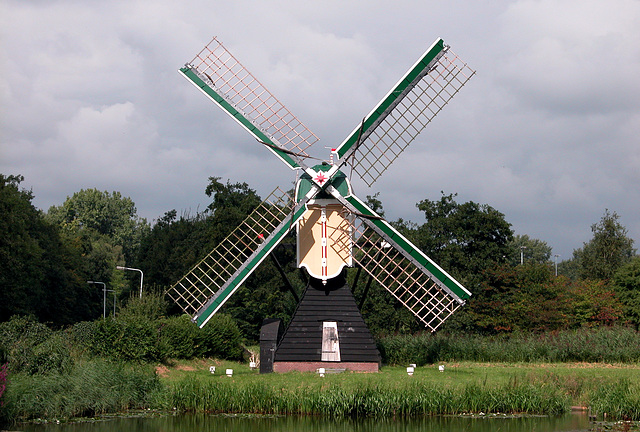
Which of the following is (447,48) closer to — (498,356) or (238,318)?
(498,356)

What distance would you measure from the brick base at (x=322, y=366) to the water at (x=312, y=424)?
505 centimetres

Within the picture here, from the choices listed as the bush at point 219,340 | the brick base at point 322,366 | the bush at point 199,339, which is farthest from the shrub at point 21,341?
the brick base at point 322,366

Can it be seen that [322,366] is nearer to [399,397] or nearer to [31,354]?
[399,397]

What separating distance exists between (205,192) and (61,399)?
31.9m

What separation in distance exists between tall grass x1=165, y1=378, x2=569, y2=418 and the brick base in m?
4.36

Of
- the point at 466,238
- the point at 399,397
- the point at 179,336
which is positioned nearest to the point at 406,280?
the point at 399,397

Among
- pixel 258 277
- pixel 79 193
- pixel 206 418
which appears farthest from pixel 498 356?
pixel 79 193

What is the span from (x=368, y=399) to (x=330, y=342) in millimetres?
5404

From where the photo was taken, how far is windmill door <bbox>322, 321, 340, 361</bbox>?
72.0 feet

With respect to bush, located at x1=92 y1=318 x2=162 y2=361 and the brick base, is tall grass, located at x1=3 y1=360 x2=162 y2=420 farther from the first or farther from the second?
bush, located at x1=92 y1=318 x2=162 y2=361

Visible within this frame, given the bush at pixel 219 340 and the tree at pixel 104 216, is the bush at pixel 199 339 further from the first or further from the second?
the tree at pixel 104 216

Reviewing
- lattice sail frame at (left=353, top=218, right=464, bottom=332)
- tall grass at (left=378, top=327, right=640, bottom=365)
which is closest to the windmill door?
lattice sail frame at (left=353, top=218, right=464, bottom=332)

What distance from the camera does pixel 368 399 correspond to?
1672cm

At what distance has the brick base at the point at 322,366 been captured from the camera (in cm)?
2184
